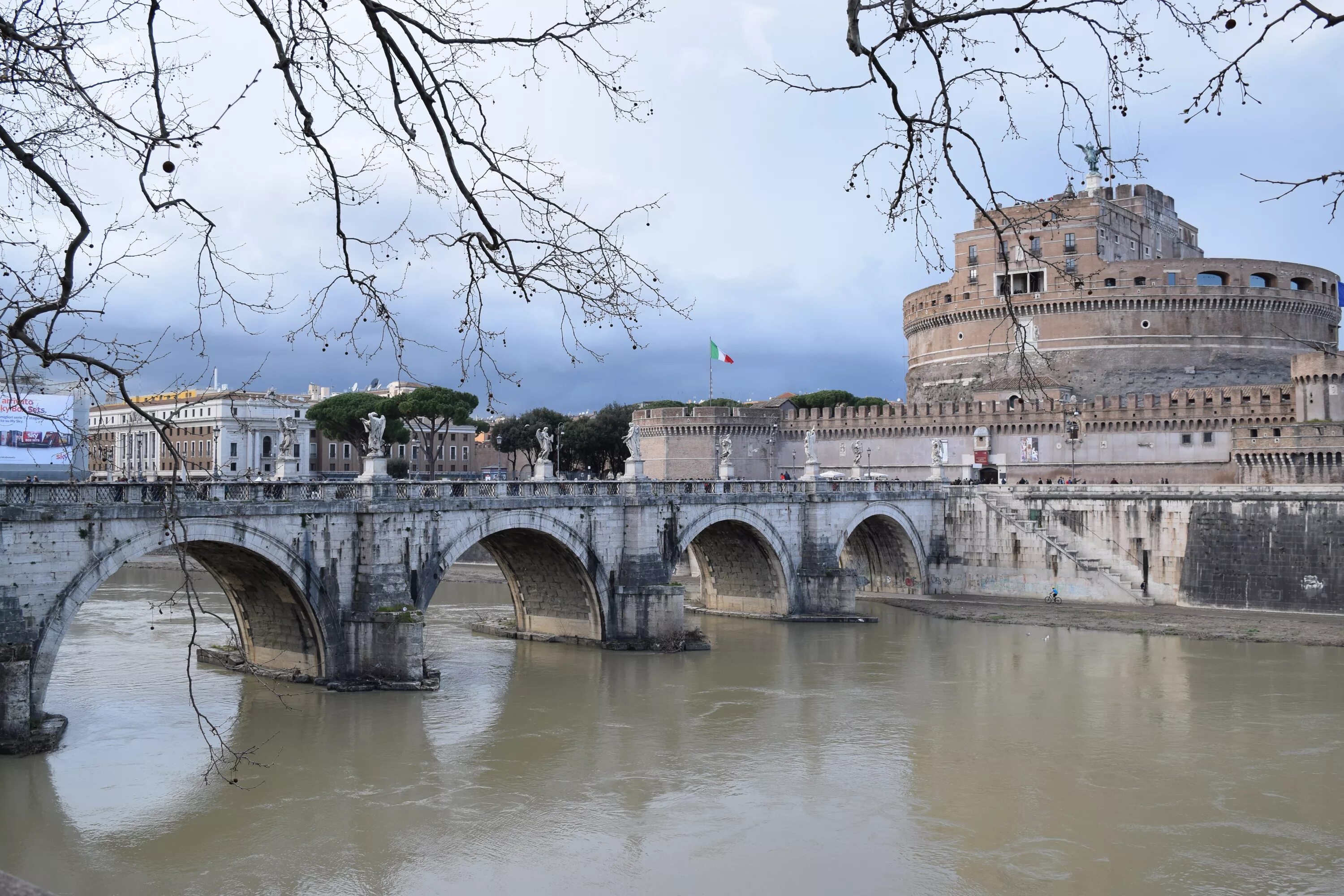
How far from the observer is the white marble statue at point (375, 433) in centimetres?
2178

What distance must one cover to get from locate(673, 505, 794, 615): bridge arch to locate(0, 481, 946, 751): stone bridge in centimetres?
6

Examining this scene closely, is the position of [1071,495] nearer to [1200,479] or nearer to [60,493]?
[1200,479]

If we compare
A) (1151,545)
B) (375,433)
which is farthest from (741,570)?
(375,433)

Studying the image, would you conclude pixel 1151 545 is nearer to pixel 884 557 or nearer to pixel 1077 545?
pixel 1077 545

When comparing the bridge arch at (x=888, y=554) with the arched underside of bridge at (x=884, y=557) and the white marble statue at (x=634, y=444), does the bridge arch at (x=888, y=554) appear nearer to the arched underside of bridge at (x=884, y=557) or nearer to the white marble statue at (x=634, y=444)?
the arched underside of bridge at (x=884, y=557)

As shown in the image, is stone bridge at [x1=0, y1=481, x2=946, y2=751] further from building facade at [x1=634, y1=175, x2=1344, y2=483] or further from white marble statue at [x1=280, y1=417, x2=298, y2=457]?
building facade at [x1=634, y1=175, x2=1344, y2=483]

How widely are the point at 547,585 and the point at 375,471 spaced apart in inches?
309

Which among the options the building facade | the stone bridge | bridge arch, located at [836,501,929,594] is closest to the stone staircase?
bridge arch, located at [836,501,929,594]

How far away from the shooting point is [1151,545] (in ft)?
121

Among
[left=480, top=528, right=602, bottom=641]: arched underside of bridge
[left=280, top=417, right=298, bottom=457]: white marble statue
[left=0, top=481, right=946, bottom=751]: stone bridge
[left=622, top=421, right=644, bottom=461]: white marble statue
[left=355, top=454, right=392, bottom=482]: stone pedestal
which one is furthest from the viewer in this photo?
[left=622, top=421, right=644, bottom=461]: white marble statue

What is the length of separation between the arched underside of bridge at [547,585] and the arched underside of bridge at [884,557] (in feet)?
43.6

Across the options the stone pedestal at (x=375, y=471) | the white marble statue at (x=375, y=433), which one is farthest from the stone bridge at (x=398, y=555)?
the white marble statue at (x=375, y=433)

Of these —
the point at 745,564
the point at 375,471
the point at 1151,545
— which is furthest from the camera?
the point at 1151,545

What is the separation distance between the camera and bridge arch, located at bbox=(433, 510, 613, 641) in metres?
26.3
